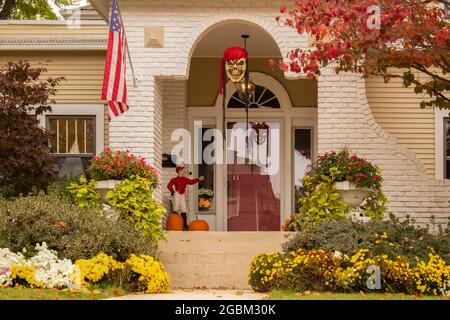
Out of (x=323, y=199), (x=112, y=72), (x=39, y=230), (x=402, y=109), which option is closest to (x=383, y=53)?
(x=323, y=199)

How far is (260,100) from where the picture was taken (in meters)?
18.4

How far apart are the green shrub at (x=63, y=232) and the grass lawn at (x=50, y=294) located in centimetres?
99

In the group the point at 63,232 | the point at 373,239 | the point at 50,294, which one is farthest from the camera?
the point at 63,232

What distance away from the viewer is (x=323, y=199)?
13.4 metres

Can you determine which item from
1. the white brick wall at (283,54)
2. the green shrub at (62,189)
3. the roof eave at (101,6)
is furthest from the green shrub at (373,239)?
the roof eave at (101,6)

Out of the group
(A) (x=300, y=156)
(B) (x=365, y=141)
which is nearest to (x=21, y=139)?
(B) (x=365, y=141)

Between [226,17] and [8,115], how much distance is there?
3978 mm

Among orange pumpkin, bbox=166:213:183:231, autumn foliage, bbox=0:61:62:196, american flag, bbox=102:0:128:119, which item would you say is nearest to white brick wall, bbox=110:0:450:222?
autumn foliage, bbox=0:61:62:196

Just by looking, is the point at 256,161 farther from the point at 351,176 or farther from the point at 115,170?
the point at 115,170

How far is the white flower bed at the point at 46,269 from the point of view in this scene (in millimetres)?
10383

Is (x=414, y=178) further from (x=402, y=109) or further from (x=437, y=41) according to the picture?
(x=437, y=41)

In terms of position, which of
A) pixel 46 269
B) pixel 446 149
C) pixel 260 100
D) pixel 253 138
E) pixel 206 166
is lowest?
pixel 46 269

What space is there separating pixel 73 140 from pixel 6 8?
483 inches

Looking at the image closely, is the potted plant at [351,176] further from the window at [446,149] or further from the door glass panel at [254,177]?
the door glass panel at [254,177]
